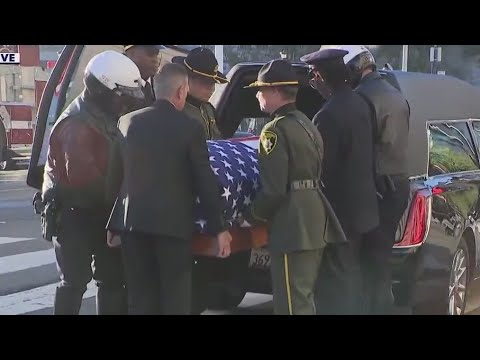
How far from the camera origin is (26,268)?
7051 millimetres

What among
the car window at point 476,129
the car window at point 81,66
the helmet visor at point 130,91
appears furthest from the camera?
the car window at point 476,129

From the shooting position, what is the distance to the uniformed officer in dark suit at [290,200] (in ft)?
13.3

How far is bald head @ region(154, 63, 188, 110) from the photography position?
401 centimetres

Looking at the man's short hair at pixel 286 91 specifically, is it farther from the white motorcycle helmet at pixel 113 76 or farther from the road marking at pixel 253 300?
the road marking at pixel 253 300

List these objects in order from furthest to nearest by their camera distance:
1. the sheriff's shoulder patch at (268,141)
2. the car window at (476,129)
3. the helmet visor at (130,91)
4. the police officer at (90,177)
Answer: the car window at (476,129) → the helmet visor at (130,91) → the police officer at (90,177) → the sheriff's shoulder patch at (268,141)

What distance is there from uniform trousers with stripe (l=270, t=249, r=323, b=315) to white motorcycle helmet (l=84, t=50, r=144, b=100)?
1.41 m

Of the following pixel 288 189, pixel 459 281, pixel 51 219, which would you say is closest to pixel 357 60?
pixel 288 189

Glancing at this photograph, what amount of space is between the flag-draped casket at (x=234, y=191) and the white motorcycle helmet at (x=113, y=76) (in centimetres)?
64

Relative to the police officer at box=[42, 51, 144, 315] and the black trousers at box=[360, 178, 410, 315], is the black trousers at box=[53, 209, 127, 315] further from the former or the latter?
the black trousers at box=[360, 178, 410, 315]

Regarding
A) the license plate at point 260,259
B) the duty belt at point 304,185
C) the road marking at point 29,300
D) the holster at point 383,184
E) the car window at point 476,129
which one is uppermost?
the car window at point 476,129

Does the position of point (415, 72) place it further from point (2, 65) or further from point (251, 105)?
point (2, 65)

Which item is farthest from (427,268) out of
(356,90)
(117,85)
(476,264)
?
(117,85)

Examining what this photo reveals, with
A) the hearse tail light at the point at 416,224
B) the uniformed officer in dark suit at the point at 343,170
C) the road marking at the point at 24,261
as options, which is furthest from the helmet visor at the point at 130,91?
the road marking at the point at 24,261
